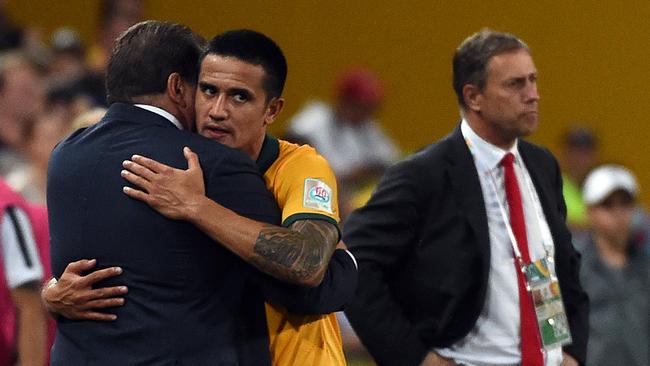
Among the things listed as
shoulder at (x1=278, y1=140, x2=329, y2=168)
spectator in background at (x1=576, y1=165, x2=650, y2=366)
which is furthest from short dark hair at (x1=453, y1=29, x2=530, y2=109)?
spectator in background at (x1=576, y1=165, x2=650, y2=366)

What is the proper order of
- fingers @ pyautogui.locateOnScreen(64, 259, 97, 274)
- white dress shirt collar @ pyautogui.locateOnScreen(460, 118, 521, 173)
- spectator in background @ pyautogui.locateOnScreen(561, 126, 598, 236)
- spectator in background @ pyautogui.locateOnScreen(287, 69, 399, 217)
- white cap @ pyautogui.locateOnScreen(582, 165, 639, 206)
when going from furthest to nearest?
spectator in background @ pyautogui.locateOnScreen(561, 126, 598, 236), spectator in background @ pyautogui.locateOnScreen(287, 69, 399, 217), white cap @ pyautogui.locateOnScreen(582, 165, 639, 206), white dress shirt collar @ pyautogui.locateOnScreen(460, 118, 521, 173), fingers @ pyautogui.locateOnScreen(64, 259, 97, 274)

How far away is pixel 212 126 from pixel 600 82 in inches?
305

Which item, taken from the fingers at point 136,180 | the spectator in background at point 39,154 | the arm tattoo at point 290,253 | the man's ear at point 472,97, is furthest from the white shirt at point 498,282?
the spectator in background at point 39,154

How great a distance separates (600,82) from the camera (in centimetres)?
1128

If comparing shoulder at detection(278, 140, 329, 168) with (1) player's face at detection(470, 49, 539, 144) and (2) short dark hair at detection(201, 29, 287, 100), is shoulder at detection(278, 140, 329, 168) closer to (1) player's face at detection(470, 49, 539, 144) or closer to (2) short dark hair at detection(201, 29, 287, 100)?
(2) short dark hair at detection(201, 29, 287, 100)

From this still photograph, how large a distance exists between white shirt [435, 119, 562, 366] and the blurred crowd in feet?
4.65

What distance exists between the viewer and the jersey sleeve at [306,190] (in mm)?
3876

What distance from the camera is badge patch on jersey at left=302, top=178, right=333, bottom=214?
3886 millimetres

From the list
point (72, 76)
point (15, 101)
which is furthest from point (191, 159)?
point (72, 76)

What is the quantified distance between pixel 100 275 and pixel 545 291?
1.54 meters

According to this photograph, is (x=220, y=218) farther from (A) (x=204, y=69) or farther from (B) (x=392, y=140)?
(B) (x=392, y=140)

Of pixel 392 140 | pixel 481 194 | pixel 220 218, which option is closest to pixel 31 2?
pixel 392 140

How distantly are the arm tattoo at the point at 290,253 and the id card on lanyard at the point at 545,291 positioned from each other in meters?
1.03

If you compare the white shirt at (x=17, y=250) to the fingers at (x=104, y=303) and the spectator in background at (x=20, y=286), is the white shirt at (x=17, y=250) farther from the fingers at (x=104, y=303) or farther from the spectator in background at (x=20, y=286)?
the fingers at (x=104, y=303)
